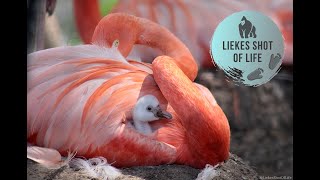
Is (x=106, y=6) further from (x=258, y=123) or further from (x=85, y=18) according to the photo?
(x=258, y=123)

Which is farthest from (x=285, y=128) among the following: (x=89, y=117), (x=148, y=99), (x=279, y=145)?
(x=89, y=117)

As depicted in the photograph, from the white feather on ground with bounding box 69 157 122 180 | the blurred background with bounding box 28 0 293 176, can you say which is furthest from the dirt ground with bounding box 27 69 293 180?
the white feather on ground with bounding box 69 157 122 180

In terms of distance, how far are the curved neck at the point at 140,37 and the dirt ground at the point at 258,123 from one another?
0.15 metres

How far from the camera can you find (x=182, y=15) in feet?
13.5

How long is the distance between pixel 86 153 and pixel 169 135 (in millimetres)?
551

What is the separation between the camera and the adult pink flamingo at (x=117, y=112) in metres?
3.89

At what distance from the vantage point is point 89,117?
3906 mm

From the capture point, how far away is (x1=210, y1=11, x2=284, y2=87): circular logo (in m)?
4.16

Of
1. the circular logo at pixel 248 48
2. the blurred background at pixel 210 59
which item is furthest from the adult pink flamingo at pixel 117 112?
the circular logo at pixel 248 48

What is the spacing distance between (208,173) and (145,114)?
0.57m

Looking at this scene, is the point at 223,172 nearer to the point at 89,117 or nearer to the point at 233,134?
the point at 233,134

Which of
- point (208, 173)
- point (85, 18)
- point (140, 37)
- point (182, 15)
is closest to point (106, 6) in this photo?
point (85, 18)

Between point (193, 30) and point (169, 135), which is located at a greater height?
point (193, 30)

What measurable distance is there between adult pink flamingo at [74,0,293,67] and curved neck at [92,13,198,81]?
0.04 meters
